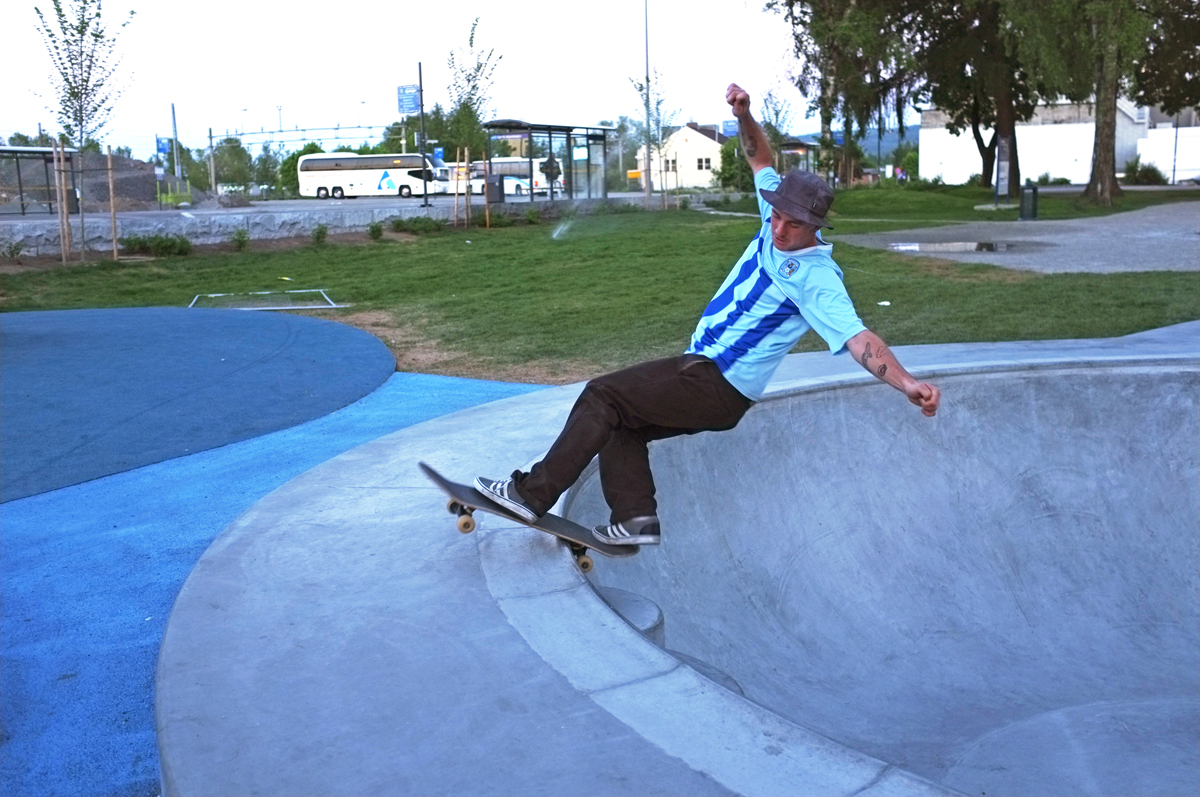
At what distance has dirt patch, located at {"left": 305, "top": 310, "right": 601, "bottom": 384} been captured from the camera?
32.6 ft

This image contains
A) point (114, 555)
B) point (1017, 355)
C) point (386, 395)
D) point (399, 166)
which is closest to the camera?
point (114, 555)

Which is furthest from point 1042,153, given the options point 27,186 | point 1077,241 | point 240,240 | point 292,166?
point 240,240

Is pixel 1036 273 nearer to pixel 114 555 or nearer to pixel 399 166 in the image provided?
pixel 114 555

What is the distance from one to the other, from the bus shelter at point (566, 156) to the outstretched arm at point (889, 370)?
28.0 meters

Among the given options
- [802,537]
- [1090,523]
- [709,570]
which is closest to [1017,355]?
[1090,523]

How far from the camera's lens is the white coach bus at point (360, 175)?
52438 mm

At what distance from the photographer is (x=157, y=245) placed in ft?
70.0

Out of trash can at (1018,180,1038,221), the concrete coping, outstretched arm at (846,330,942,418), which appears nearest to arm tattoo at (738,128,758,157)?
outstretched arm at (846,330,942,418)

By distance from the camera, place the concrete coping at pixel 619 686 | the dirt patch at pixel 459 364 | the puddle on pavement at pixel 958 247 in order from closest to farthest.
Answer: the concrete coping at pixel 619 686 → the dirt patch at pixel 459 364 → the puddle on pavement at pixel 958 247

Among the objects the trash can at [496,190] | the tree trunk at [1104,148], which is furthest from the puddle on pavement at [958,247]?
the tree trunk at [1104,148]

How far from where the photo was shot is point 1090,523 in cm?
568

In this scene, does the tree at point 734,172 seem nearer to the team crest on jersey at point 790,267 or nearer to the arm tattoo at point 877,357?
the team crest on jersey at point 790,267

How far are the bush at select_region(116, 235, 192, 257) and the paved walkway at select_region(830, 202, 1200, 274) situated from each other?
13.4 m

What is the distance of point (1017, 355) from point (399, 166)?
4792 cm
